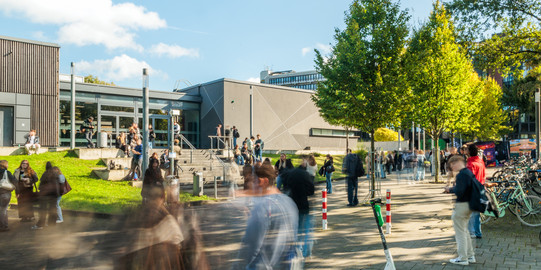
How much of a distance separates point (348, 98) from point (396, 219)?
4.49 metres

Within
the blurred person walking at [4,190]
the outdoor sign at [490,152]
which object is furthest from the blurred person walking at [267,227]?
the outdoor sign at [490,152]

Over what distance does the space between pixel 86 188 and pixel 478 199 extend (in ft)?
44.9

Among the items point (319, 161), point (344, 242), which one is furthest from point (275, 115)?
point (344, 242)

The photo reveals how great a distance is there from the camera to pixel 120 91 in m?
28.4

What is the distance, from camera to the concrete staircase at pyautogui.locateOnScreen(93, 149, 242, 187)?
17719 mm

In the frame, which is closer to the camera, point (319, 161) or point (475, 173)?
point (475, 173)

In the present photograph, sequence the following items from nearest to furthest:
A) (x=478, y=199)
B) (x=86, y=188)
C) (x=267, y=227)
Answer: (x=267, y=227) → (x=478, y=199) → (x=86, y=188)

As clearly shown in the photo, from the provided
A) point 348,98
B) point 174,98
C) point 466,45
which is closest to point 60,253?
point 348,98

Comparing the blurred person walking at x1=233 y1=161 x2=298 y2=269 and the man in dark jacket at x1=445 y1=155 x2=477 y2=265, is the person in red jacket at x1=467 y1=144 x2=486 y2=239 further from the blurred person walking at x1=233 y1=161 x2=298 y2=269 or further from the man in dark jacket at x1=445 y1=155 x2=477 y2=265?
the blurred person walking at x1=233 y1=161 x2=298 y2=269

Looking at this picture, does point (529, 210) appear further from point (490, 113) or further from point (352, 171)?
point (490, 113)

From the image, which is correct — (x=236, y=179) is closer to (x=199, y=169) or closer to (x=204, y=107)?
(x=199, y=169)

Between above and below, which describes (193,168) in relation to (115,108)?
below

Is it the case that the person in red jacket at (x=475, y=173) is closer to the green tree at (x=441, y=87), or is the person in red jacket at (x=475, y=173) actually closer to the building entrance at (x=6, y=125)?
the green tree at (x=441, y=87)

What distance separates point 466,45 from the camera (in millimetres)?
16312
